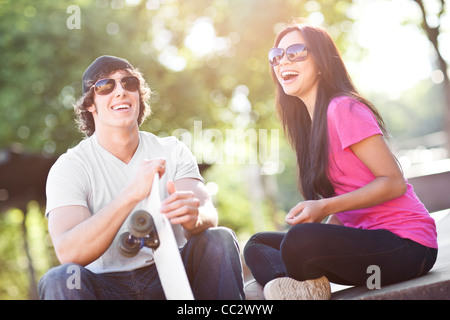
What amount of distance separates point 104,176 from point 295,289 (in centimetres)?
122

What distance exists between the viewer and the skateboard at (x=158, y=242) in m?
2.49

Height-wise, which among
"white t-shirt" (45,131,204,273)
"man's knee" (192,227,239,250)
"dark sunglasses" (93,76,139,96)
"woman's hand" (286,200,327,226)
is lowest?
"man's knee" (192,227,239,250)

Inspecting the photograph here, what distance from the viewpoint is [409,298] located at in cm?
270

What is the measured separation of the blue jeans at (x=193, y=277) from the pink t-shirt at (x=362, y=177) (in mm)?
696

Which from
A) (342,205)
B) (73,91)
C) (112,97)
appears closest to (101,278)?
(112,97)

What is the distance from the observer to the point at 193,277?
113 inches

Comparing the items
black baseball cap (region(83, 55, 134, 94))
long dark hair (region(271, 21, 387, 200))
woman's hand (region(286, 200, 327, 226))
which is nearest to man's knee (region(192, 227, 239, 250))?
woman's hand (region(286, 200, 327, 226))

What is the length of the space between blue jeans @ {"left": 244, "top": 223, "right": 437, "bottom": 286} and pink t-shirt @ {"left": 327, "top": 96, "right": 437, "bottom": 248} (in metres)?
0.07

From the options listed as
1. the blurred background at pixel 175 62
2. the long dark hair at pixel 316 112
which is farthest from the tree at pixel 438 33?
the long dark hair at pixel 316 112

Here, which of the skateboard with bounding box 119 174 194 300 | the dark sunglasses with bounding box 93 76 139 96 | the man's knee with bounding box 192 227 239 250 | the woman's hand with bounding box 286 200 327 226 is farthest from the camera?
the dark sunglasses with bounding box 93 76 139 96

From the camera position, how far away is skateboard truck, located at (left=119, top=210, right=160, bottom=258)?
8.36 ft

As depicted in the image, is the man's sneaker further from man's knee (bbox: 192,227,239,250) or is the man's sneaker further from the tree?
the tree
